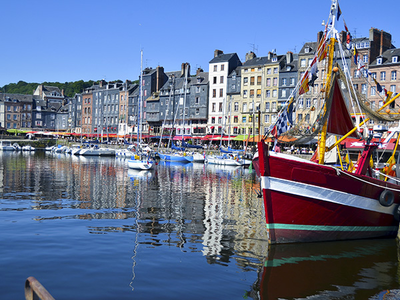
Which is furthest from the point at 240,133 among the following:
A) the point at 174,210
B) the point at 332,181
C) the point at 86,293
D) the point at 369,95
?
the point at 86,293

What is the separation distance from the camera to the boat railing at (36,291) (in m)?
5.23

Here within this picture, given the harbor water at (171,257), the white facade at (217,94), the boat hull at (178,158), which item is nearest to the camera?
the harbor water at (171,257)

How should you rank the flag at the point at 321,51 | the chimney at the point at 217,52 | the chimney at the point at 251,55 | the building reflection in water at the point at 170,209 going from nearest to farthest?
1. the building reflection in water at the point at 170,209
2. the flag at the point at 321,51
3. the chimney at the point at 251,55
4. the chimney at the point at 217,52

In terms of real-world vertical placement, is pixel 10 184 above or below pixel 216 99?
below

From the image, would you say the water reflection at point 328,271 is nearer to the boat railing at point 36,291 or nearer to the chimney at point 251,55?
the boat railing at point 36,291

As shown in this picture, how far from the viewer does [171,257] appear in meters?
13.8

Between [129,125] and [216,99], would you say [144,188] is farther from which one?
[129,125]

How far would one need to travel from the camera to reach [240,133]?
94.3m

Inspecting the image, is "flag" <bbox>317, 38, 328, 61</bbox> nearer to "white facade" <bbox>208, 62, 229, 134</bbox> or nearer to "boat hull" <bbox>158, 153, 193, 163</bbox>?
"boat hull" <bbox>158, 153, 193, 163</bbox>

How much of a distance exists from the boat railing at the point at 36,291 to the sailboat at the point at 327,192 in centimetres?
1039

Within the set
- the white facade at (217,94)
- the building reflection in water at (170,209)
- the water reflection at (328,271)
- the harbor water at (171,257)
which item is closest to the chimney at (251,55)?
the white facade at (217,94)

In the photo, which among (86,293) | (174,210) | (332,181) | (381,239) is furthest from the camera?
(174,210)

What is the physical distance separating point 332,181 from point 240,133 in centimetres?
7907

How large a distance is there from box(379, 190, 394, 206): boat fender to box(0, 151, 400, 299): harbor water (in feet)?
5.83
